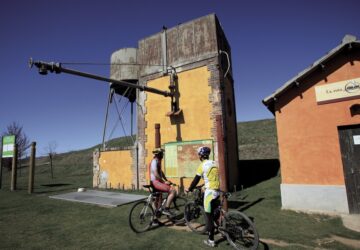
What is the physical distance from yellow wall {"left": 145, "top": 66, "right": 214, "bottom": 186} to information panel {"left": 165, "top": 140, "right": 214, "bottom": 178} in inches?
13.6

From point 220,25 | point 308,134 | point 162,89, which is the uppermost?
point 220,25

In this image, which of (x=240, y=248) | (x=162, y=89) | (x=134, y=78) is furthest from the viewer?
(x=134, y=78)

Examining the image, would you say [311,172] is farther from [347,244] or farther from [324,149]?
[347,244]

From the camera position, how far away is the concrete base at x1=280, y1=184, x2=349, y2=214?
7914 mm

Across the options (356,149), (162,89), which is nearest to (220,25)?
(162,89)

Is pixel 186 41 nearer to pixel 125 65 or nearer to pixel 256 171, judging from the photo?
pixel 125 65

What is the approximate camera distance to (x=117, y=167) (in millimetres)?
15242

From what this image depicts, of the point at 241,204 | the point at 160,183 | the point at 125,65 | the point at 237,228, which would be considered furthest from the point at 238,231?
the point at 125,65

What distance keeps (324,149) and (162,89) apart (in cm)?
911

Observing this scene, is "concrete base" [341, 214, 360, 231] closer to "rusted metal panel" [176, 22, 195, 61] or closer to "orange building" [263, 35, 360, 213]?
"orange building" [263, 35, 360, 213]

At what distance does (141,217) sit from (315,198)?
20.0 feet

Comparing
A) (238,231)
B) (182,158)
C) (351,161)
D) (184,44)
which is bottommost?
(238,231)

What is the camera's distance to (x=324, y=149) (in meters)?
8.38

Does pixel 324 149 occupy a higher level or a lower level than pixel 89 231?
higher
